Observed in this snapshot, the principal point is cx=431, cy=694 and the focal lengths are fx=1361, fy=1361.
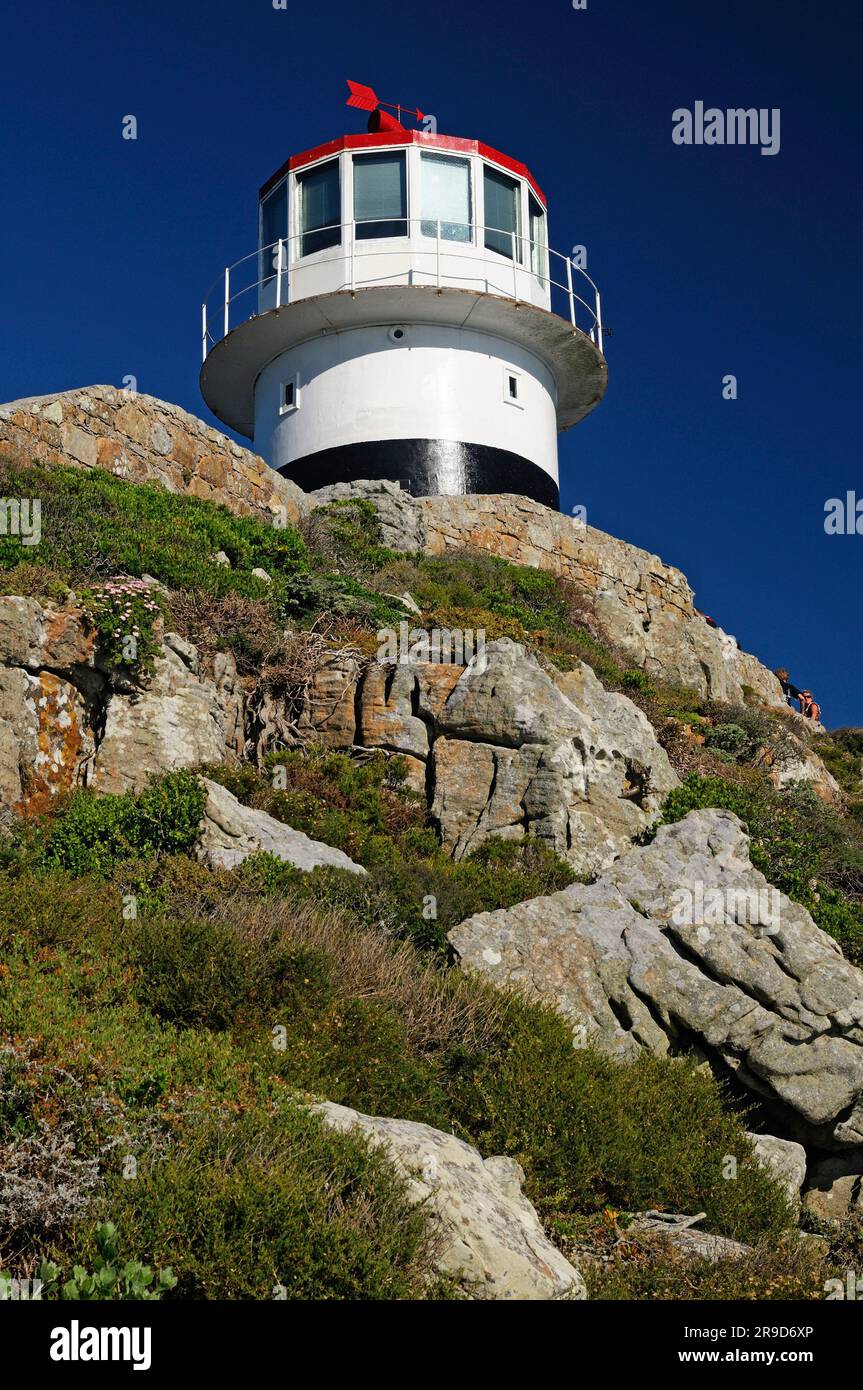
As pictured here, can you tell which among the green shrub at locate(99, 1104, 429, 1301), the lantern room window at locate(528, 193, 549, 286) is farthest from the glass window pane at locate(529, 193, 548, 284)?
the green shrub at locate(99, 1104, 429, 1301)

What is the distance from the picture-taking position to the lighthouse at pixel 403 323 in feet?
78.5

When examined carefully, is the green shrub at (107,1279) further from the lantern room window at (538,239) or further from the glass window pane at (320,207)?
the lantern room window at (538,239)

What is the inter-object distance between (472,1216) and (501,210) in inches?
871

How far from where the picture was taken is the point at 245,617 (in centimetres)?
1492

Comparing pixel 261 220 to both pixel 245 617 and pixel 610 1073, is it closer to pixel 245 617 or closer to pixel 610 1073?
pixel 245 617

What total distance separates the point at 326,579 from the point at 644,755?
4.84 meters

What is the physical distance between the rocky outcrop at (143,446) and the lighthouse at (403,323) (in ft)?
12.6

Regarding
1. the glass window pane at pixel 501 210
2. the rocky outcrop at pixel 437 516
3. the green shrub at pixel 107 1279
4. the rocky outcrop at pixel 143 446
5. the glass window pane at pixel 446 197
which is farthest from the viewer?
the glass window pane at pixel 501 210

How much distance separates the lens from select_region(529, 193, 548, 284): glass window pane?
26.0 meters

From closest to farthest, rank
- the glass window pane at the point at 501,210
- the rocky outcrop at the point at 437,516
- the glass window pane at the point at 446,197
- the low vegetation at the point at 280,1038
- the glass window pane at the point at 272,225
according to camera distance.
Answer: the low vegetation at the point at 280,1038, the rocky outcrop at the point at 437,516, the glass window pane at the point at 446,197, the glass window pane at the point at 501,210, the glass window pane at the point at 272,225

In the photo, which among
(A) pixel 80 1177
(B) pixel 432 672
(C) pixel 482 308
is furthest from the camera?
(C) pixel 482 308

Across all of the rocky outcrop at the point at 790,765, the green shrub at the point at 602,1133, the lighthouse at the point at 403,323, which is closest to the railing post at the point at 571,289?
the lighthouse at the point at 403,323

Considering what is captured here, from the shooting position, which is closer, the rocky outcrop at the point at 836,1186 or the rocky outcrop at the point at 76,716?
the rocky outcrop at the point at 836,1186
